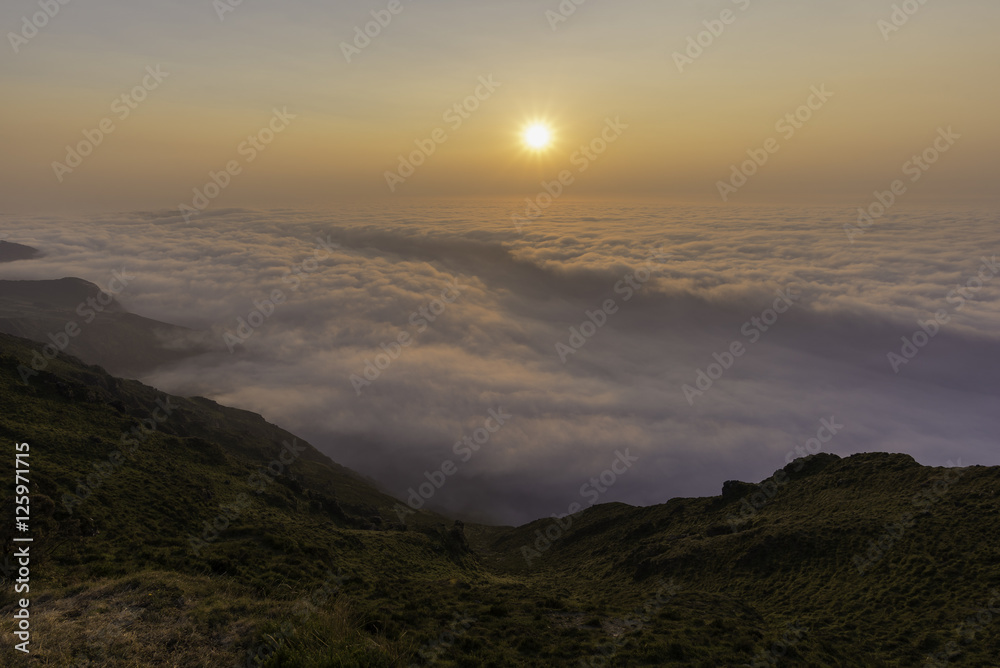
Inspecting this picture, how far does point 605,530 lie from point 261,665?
50863 mm

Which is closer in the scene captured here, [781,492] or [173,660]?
[173,660]

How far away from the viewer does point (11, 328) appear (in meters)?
139

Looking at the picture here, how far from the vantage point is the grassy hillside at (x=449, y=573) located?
15.4 metres

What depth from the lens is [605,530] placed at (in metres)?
57.0

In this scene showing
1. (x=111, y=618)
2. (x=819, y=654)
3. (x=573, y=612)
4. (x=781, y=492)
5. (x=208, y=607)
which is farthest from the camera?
(x=781, y=492)

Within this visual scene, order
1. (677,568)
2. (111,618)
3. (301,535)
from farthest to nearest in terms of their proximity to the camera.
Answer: (677,568)
(301,535)
(111,618)

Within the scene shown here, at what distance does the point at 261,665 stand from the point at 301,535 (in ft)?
64.4

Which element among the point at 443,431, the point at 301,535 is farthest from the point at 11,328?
the point at 301,535

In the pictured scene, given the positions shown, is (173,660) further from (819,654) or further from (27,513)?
(819,654)

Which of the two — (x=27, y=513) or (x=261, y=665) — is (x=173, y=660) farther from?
(x=27, y=513)

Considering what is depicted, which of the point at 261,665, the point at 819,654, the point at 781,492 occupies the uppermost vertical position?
the point at 781,492

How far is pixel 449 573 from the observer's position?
Answer: 3622 cm

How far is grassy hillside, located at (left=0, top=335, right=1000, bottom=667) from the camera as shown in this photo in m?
15.4

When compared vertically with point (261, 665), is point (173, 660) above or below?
below
